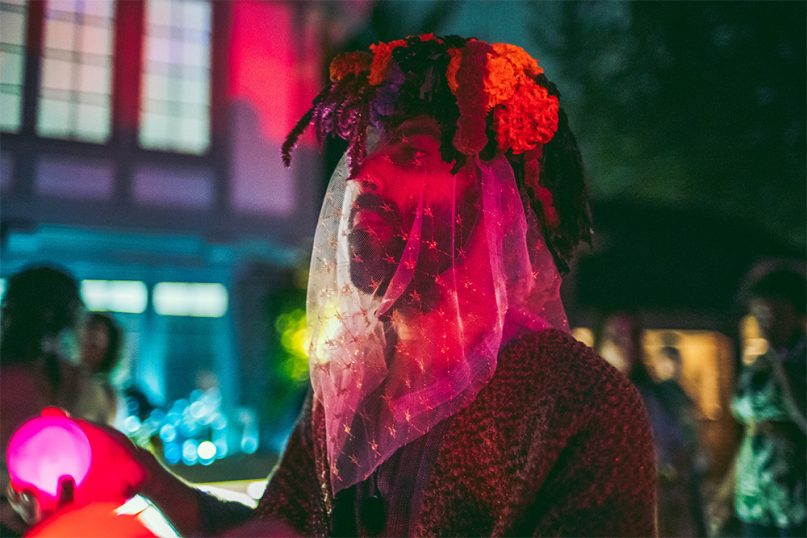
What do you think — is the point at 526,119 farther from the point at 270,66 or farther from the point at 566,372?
the point at 270,66

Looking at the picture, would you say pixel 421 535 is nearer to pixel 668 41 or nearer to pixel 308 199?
pixel 308 199

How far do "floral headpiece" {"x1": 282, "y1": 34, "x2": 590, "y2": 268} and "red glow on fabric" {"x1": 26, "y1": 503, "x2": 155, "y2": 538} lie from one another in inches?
33.5

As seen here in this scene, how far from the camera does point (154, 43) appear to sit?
8.55m

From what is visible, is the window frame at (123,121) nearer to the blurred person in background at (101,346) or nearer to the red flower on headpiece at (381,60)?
the blurred person in background at (101,346)

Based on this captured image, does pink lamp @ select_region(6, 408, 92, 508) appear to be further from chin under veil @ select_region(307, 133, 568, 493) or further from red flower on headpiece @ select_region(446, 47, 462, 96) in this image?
red flower on headpiece @ select_region(446, 47, 462, 96)

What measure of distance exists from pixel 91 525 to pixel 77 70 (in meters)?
8.17

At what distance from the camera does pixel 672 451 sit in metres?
4.11

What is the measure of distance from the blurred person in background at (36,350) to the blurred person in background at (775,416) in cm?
342

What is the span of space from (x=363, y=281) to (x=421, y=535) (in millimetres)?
543

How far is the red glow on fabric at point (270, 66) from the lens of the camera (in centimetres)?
899

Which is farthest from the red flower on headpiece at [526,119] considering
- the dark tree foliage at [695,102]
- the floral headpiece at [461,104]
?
the dark tree foliage at [695,102]

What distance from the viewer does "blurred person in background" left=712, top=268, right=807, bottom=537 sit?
349 centimetres

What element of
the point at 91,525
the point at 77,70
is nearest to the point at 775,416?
the point at 91,525

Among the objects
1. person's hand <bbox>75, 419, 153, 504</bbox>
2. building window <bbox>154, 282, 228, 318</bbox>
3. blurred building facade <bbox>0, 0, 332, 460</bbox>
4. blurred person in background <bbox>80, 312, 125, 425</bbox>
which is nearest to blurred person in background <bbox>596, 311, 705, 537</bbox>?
person's hand <bbox>75, 419, 153, 504</bbox>
